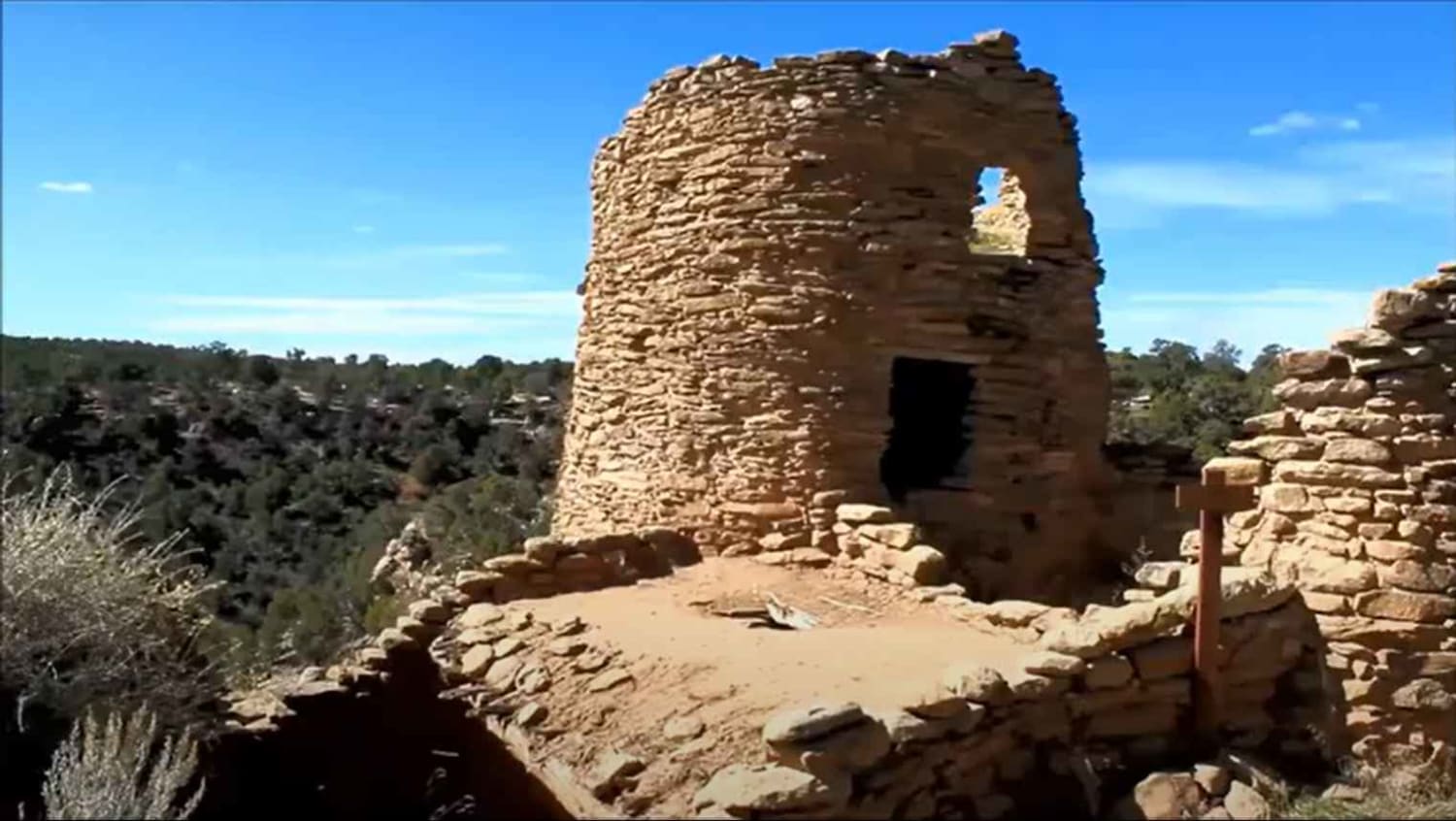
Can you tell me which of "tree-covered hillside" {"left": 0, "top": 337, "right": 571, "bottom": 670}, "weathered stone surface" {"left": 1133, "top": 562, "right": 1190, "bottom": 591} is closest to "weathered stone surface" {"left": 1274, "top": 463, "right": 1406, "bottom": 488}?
"weathered stone surface" {"left": 1133, "top": 562, "right": 1190, "bottom": 591}

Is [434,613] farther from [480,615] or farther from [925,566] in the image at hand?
[925,566]

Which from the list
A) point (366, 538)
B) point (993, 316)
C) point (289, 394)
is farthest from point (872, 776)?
point (289, 394)

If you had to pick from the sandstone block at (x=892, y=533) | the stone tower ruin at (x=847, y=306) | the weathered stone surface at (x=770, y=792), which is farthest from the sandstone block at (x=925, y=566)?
the weathered stone surface at (x=770, y=792)

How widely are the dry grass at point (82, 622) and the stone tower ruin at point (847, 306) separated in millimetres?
3777

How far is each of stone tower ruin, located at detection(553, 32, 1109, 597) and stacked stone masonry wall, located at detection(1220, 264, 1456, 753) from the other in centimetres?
324

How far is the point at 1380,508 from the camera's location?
6160mm

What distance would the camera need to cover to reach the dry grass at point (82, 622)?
20.5ft

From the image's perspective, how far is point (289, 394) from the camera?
3466 centimetres

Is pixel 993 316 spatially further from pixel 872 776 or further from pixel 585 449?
pixel 872 776

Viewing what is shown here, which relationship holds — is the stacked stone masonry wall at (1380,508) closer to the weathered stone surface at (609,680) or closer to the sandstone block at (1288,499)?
the sandstone block at (1288,499)

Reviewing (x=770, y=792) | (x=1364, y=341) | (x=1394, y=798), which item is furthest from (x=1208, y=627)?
(x=770, y=792)

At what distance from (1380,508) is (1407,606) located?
477mm

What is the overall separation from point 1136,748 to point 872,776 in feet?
4.83

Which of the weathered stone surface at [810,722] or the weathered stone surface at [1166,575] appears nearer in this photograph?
the weathered stone surface at [810,722]
